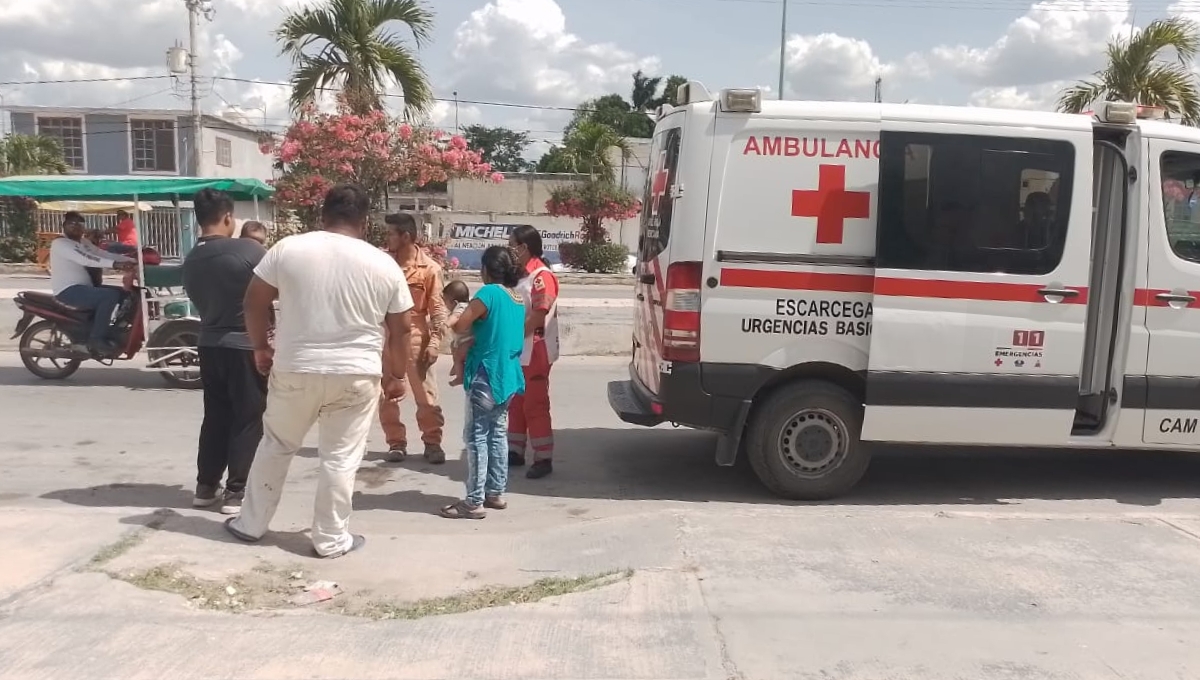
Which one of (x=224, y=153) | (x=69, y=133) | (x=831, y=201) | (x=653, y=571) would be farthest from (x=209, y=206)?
(x=224, y=153)

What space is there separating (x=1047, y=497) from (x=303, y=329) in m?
4.80

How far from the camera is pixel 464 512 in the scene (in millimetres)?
5473

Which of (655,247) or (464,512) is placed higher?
(655,247)

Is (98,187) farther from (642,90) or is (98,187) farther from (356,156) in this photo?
(642,90)

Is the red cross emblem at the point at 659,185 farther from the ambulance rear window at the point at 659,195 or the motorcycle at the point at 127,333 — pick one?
the motorcycle at the point at 127,333

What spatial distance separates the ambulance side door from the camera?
5656mm

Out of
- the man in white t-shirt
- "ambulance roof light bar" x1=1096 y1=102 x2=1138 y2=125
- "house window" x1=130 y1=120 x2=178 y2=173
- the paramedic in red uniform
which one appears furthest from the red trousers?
"house window" x1=130 y1=120 x2=178 y2=173

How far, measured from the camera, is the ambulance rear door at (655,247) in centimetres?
569

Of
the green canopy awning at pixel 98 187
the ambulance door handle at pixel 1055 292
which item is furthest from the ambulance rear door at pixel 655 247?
the green canopy awning at pixel 98 187

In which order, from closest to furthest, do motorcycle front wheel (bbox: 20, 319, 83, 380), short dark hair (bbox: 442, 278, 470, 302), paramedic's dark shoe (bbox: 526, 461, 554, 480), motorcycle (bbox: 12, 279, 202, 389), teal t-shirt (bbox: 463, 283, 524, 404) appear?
teal t-shirt (bbox: 463, 283, 524, 404)
short dark hair (bbox: 442, 278, 470, 302)
paramedic's dark shoe (bbox: 526, 461, 554, 480)
motorcycle (bbox: 12, 279, 202, 389)
motorcycle front wheel (bbox: 20, 319, 83, 380)

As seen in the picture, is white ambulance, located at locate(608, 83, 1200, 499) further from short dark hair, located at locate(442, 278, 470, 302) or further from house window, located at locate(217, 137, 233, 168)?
house window, located at locate(217, 137, 233, 168)

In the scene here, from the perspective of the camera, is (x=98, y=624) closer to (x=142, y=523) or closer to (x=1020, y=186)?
(x=142, y=523)

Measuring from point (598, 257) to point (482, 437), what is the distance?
24445 mm

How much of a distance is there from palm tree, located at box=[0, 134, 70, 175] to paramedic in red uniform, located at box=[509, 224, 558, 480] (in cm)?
3020
